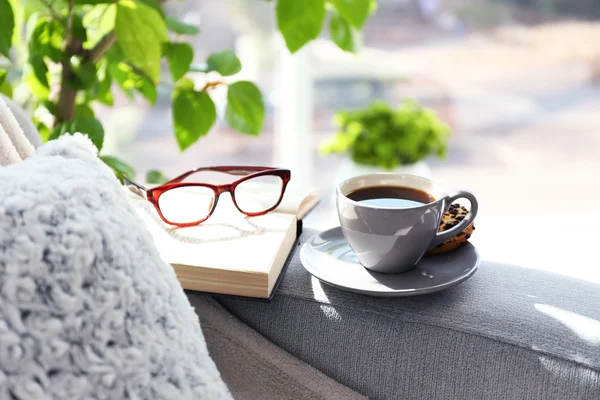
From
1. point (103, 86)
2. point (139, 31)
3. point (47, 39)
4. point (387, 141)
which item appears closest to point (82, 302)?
point (139, 31)

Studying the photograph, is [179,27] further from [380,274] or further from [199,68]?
[380,274]

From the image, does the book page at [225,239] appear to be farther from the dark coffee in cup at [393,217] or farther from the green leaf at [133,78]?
the green leaf at [133,78]

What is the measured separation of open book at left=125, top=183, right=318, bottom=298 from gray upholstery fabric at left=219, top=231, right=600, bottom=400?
0.11 ft

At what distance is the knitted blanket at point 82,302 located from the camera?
0.95ft

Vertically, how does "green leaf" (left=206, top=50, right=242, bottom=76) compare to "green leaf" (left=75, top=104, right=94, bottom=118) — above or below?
above

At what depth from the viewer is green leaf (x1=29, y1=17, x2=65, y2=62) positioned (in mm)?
719

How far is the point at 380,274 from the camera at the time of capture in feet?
1.68

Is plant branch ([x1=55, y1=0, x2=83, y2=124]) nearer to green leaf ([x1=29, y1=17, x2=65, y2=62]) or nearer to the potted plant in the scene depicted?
green leaf ([x1=29, y1=17, x2=65, y2=62])

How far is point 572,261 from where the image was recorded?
53.9 inches

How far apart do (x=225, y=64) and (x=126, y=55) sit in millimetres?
134

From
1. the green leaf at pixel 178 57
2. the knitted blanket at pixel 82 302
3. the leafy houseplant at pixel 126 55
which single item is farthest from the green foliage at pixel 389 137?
the knitted blanket at pixel 82 302

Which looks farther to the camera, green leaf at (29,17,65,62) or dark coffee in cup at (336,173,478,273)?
green leaf at (29,17,65,62)

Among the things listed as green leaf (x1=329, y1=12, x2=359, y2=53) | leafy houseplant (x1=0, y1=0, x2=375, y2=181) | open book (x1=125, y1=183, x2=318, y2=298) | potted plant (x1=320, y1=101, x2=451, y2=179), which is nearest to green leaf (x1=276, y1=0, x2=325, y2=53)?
leafy houseplant (x1=0, y1=0, x2=375, y2=181)

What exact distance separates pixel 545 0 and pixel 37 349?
1.94 m
